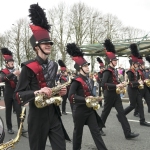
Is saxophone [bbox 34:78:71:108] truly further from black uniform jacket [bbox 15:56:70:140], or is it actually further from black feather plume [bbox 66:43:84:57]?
black feather plume [bbox 66:43:84:57]

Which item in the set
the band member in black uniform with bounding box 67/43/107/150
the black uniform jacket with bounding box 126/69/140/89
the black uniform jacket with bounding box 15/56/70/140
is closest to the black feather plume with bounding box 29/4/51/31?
the black uniform jacket with bounding box 15/56/70/140

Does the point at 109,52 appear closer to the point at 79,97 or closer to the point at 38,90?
the point at 79,97

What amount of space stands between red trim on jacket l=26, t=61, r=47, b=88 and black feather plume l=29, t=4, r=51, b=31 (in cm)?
58

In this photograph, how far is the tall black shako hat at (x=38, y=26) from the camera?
11.9 ft

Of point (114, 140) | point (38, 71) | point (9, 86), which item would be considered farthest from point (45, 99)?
point (9, 86)

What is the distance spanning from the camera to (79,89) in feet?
16.8

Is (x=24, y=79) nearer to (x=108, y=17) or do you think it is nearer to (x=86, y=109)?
(x=86, y=109)

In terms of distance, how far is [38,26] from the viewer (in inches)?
146

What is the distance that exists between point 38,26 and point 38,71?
0.67 metres

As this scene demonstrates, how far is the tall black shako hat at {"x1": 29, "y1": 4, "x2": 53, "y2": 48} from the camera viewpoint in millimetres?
3617

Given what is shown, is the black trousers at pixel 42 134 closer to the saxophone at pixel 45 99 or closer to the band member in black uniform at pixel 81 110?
the saxophone at pixel 45 99

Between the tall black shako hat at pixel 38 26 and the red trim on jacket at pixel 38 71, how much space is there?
296 mm

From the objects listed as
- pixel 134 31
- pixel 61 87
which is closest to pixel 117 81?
pixel 61 87

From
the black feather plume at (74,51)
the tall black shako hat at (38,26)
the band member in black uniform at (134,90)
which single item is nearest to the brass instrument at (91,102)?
the black feather plume at (74,51)
